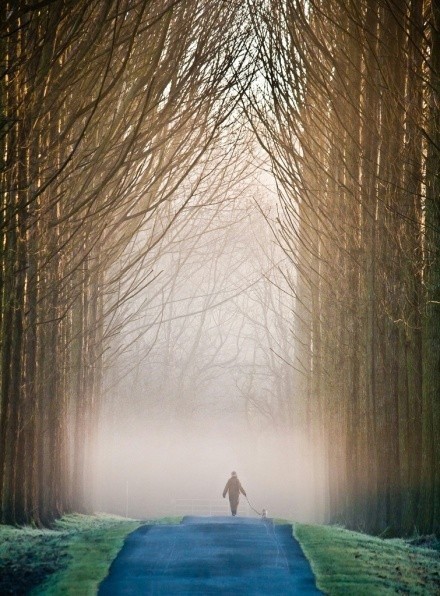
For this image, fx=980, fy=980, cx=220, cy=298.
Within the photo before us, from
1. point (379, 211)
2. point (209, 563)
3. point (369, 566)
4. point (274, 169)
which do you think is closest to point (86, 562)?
point (209, 563)

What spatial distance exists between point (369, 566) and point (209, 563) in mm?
1776

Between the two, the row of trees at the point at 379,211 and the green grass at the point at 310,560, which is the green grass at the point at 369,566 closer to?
the green grass at the point at 310,560

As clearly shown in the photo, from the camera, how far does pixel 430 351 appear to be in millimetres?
13438

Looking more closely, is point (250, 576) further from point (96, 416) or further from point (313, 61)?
point (96, 416)

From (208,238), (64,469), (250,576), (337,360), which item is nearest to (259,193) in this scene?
(208,238)

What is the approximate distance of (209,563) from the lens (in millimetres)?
10914

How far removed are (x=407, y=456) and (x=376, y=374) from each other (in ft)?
6.46

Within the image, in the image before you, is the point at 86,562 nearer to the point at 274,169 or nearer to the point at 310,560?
the point at 310,560

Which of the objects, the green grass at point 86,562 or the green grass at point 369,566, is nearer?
the green grass at point 86,562

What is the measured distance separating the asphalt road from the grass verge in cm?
17

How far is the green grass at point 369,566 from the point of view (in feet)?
30.8

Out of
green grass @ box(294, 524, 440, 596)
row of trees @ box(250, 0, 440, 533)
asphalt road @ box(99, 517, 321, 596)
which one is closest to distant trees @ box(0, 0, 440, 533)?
row of trees @ box(250, 0, 440, 533)

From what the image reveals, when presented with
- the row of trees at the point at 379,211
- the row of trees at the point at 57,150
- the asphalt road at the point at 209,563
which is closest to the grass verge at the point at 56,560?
the asphalt road at the point at 209,563

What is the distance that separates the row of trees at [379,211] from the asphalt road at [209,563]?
271cm
